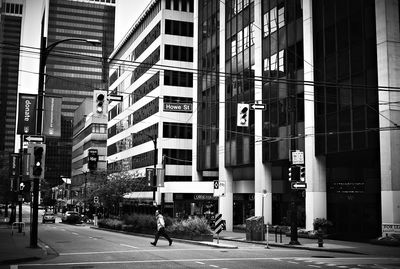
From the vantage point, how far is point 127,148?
83312 millimetres

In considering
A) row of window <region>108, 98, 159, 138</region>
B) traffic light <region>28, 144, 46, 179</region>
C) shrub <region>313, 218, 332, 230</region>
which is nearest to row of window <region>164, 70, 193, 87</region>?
row of window <region>108, 98, 159, 138</region>

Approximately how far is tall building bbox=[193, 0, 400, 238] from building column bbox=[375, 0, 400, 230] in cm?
6

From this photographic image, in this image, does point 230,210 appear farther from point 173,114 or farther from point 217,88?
point 173,114

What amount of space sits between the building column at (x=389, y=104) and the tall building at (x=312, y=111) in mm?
57

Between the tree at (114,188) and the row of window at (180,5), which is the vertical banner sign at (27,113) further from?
the row of window at (180,5)

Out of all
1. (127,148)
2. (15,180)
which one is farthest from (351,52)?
(127,148)

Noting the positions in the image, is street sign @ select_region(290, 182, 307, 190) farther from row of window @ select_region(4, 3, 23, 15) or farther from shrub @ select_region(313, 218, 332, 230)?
row of window @ select_region(4, 3, 23, 15)

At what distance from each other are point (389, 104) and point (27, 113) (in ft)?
63.7

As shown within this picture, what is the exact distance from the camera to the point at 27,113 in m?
24.5

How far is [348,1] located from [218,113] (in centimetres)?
2109

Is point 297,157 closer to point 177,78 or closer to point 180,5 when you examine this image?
point 177,78

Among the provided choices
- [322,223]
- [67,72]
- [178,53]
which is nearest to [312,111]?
[322,223]

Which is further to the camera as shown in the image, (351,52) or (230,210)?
(230,210)

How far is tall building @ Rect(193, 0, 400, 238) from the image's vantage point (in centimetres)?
2842
